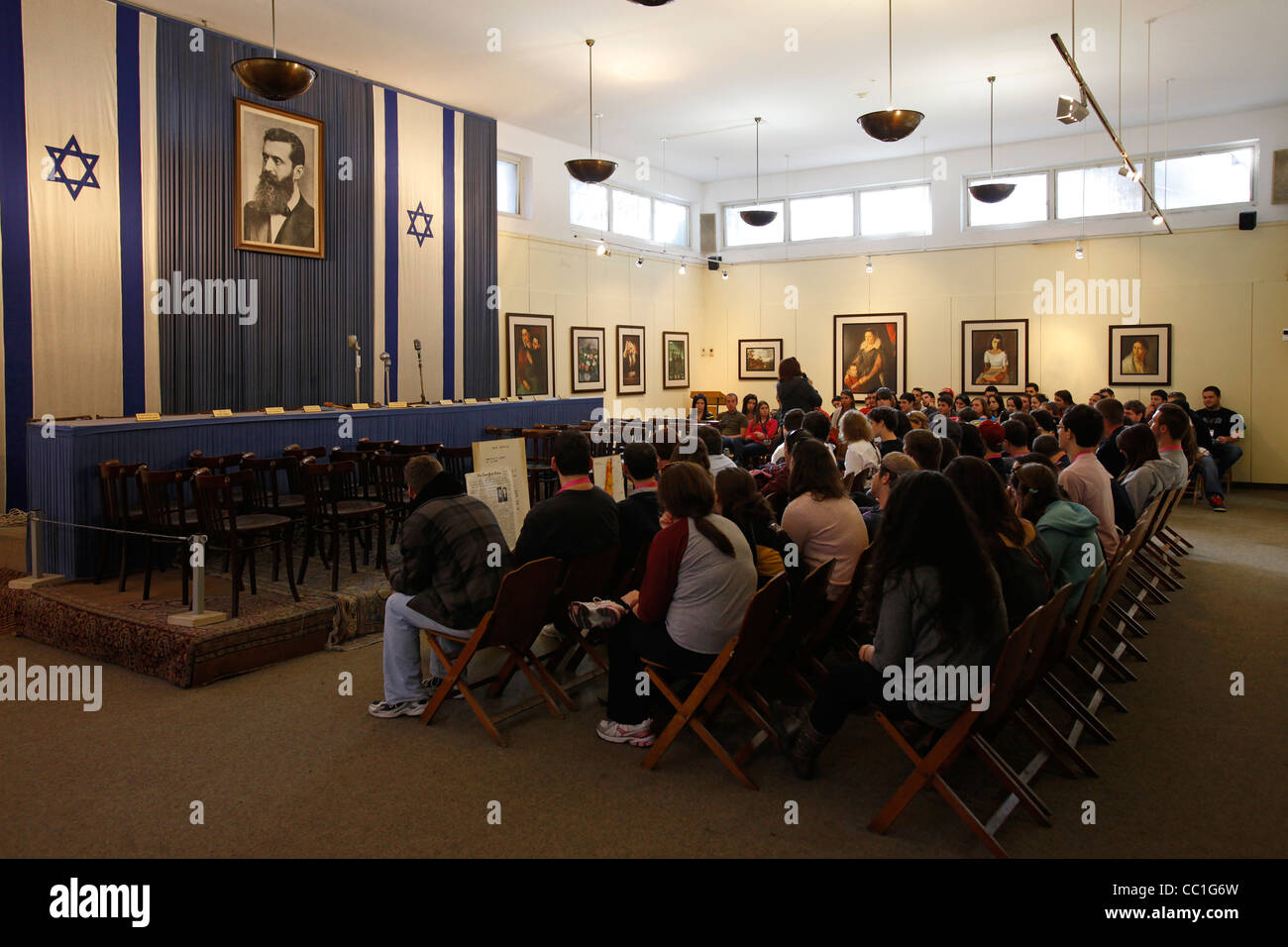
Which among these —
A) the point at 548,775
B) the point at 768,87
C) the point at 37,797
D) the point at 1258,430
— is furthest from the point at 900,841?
the point at 1258,430

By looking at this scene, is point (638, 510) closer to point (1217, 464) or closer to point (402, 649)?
point (402, 649)

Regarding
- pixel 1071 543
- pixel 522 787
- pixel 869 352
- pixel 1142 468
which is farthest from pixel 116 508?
pixel 869 352

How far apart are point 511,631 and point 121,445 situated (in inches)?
162

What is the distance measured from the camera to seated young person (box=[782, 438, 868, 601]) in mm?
4262

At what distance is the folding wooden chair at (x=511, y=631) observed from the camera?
389cm

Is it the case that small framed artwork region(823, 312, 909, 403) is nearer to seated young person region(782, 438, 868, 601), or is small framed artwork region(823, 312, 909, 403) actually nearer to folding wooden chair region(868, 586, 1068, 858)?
seated young person region(782, 438, 868, 601)

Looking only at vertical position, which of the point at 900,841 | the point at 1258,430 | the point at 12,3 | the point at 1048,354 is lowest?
the point at 900,841

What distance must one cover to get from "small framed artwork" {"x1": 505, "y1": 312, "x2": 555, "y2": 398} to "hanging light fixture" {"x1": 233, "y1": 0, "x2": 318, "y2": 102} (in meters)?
6.28

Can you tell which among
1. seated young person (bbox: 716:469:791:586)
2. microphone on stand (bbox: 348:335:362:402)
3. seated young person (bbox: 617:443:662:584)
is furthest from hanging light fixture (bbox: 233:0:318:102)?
seated young person (bbox: 716:469:791:586)

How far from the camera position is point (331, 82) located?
9.98 m

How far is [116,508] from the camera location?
6.06 metres

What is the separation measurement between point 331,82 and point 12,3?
3290 mm

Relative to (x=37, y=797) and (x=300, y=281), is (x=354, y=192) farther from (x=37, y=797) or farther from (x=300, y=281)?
(x=37, y=797)

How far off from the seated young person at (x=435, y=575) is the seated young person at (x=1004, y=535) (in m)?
2.11
